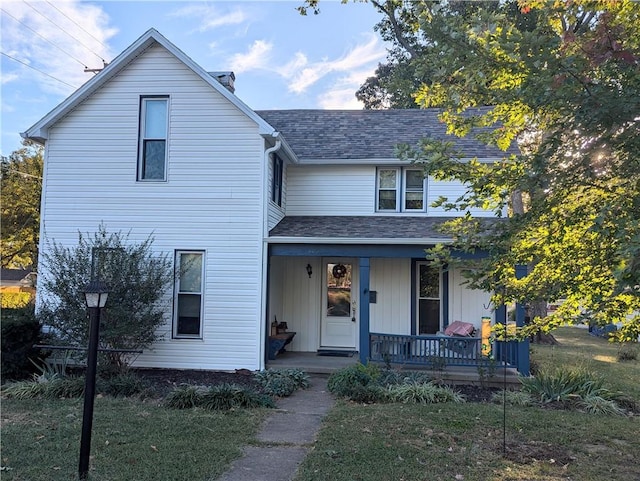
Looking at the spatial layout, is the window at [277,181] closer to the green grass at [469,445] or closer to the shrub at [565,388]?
the green grass at [469,445]

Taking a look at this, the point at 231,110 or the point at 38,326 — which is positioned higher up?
the point at 231,110

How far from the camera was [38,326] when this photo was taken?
353 inches

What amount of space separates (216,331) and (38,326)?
11.1 ft

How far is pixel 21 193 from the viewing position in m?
26.7

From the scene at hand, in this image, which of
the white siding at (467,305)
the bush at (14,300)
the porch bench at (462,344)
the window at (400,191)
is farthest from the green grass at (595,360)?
the bush at (14,300)

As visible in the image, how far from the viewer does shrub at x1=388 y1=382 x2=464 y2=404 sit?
745 centimetres

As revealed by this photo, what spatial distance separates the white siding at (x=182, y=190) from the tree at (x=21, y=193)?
1921 cm

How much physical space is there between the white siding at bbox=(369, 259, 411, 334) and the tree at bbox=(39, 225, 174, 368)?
4931 millimetres

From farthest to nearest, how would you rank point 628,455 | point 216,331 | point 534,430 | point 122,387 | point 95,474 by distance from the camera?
point 216,331, point 122,387, point 534,430, point 628,455, point 95,474

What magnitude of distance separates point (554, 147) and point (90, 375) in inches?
180

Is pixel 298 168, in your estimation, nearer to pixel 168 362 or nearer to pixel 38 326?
pixel 168 362

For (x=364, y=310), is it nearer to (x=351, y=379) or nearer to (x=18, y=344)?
(x=351, y=379)

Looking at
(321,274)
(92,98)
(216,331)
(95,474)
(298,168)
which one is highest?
(92,98)

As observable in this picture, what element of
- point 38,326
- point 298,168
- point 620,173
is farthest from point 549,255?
point 38,326
